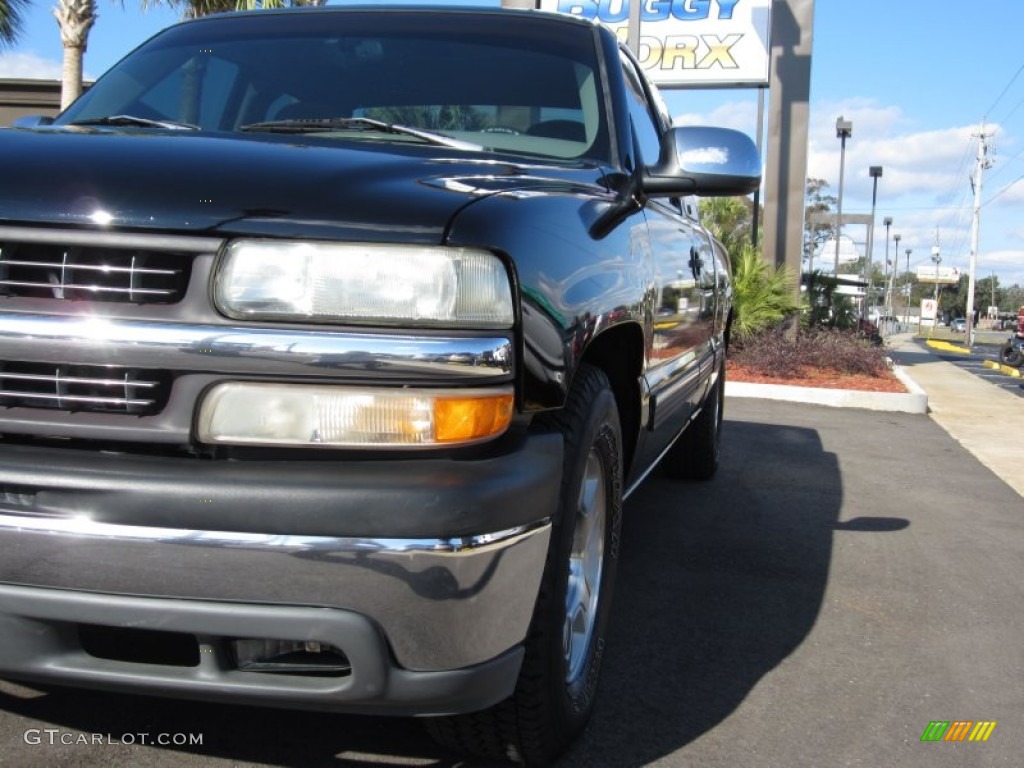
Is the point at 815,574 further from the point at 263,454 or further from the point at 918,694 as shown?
the point at 263,454

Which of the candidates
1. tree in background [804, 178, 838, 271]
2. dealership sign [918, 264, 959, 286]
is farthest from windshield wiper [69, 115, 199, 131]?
dealership sign [918, 264, 959, 286]

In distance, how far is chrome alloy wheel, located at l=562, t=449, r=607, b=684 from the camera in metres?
2.51

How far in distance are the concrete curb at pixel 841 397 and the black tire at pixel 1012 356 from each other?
12839 mm

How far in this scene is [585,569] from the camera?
2.66 metres

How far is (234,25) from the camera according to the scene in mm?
3766

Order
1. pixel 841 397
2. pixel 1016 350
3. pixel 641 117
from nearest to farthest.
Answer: pixel 641 117, pixel 841 397, pixel 1016 350

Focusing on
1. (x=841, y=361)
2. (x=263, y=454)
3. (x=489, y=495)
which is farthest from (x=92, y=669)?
(x=841, y=361)

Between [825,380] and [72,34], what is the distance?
432 inches

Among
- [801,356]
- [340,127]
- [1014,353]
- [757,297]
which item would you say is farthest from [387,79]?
[1014,353]

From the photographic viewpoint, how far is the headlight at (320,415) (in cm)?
184

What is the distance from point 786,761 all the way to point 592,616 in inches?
24.3

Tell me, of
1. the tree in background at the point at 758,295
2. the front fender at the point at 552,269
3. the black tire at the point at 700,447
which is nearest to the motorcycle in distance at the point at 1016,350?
the tree in background at the point at 758,295

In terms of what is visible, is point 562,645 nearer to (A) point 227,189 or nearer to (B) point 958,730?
(A) point 227,189

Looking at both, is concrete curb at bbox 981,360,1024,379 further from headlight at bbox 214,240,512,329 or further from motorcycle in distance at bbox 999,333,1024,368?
headlight at bbox 214,240,512,329
